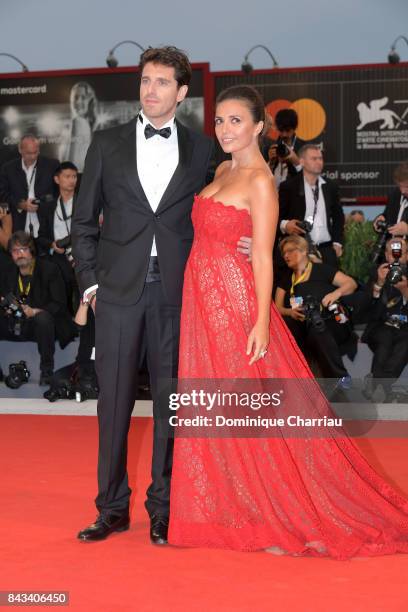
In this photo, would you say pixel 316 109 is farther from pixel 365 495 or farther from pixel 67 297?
pixel 365 495

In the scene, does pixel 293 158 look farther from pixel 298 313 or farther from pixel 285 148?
pixel 298 313

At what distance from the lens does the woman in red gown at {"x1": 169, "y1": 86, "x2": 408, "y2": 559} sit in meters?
3.40

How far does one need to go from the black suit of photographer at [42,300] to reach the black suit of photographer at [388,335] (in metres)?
2.20

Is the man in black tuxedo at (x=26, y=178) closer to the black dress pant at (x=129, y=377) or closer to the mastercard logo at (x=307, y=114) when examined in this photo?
the mastercard logo at (x=307, y=114)

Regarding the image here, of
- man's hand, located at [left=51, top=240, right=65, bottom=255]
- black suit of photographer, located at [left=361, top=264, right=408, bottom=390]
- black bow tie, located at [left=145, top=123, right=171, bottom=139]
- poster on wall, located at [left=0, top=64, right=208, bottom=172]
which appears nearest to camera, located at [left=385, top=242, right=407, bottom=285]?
black suit of photographer, located at [left=361, top=264, right=408, bottom=390]

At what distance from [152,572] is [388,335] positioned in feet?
12.5

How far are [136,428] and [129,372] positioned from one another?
2.57 metres

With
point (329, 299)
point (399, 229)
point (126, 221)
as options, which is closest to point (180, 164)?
point (126, 221)

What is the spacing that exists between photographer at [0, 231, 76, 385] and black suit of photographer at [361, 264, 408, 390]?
7.25ft

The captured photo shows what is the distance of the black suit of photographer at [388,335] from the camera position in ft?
21.7

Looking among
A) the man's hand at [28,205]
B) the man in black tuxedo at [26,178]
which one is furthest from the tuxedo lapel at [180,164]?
the man in black tuxedo at [26,178]

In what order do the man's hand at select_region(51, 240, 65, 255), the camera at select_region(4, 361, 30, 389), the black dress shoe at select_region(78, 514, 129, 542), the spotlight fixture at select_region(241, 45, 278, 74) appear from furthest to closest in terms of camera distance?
1. the spotlight fixture at select_region(241, 45, 278, 74)
2. the man's hand at select_region(51, 240, 65, 255)
3. the camera at select_region(4, 361, 30, 389)
4. the black dress shoe at select_region(78, 514, 129, 542)

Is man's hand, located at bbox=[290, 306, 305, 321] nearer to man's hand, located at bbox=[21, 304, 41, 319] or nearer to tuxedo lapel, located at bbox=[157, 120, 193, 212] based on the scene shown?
man's hand, located at bbox=[21, 304, 41, 319]

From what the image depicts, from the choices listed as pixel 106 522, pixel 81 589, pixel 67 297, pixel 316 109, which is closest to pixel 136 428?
pixel 67 297
